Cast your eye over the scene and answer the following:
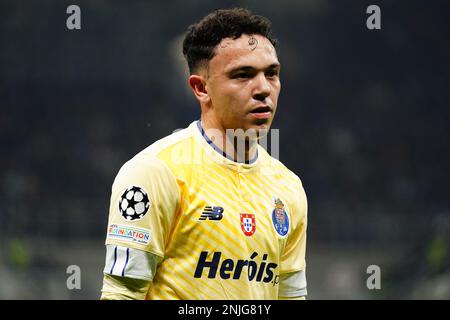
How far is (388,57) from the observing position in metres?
13.6

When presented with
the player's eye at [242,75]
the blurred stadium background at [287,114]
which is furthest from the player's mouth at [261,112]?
the blurred stadium background at [287,114]

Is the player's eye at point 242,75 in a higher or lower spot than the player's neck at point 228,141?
higher

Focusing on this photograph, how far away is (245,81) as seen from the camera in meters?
3.28

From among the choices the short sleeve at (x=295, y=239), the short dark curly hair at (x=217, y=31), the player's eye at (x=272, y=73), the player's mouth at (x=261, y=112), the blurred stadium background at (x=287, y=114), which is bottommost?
the short sleeve at (x=295, y=239)

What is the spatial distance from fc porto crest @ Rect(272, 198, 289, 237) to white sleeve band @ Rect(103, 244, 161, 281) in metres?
0.58

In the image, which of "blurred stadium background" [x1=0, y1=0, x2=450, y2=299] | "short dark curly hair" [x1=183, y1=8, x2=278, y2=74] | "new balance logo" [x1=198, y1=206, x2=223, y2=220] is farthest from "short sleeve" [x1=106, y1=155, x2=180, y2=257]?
"blurred stadium background" [x1=0, y1=0, x2=450, y2=299]

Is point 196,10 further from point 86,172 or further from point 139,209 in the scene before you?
point 139,209

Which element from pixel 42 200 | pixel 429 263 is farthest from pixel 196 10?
pixel 429 263

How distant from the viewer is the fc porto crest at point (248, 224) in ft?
10.7

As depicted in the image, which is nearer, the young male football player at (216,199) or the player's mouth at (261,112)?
the young male football player at (216,199)

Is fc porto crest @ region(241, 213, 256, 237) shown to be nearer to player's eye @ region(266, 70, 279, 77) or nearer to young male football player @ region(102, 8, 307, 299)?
young male football player @ region(102, 8, 307, 299)

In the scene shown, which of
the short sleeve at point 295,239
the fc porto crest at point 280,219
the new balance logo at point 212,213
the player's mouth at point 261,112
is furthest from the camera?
the short sleeve at point 295,239

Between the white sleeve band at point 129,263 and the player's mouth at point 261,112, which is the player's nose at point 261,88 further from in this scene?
the white sleeve band at point 129,263
